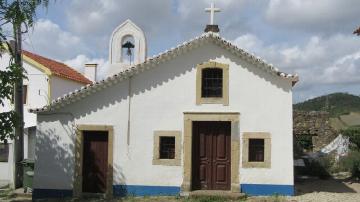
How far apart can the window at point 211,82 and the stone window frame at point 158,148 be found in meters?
1.54

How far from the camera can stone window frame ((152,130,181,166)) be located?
1634cm

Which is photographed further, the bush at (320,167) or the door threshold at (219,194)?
the bush at (320,167)

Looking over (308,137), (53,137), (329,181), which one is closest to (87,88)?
(53,137)

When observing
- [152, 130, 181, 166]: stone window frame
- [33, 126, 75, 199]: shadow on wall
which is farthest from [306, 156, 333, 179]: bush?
[33, 126, 75, 199]: shadow on wall

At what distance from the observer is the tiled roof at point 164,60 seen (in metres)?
16.0

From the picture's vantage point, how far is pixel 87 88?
1634 centimetres

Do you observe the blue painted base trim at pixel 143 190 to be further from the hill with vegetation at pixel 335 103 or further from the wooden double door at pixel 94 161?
the hill with vegetation at pixel 335 103

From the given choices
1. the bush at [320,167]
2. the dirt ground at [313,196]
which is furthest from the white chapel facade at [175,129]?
the bush at [320,167]

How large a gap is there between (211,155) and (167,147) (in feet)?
4.65

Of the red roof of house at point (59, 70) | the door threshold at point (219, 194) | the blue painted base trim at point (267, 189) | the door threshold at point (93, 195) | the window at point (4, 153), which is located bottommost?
the door threshold at point (93, 195)

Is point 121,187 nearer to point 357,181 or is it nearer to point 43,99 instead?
point 357,181

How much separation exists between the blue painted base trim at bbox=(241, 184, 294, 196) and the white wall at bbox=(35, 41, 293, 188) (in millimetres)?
152

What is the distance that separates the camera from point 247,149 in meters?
16.1

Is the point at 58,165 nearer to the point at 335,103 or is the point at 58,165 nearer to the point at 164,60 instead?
the point at 164,60
